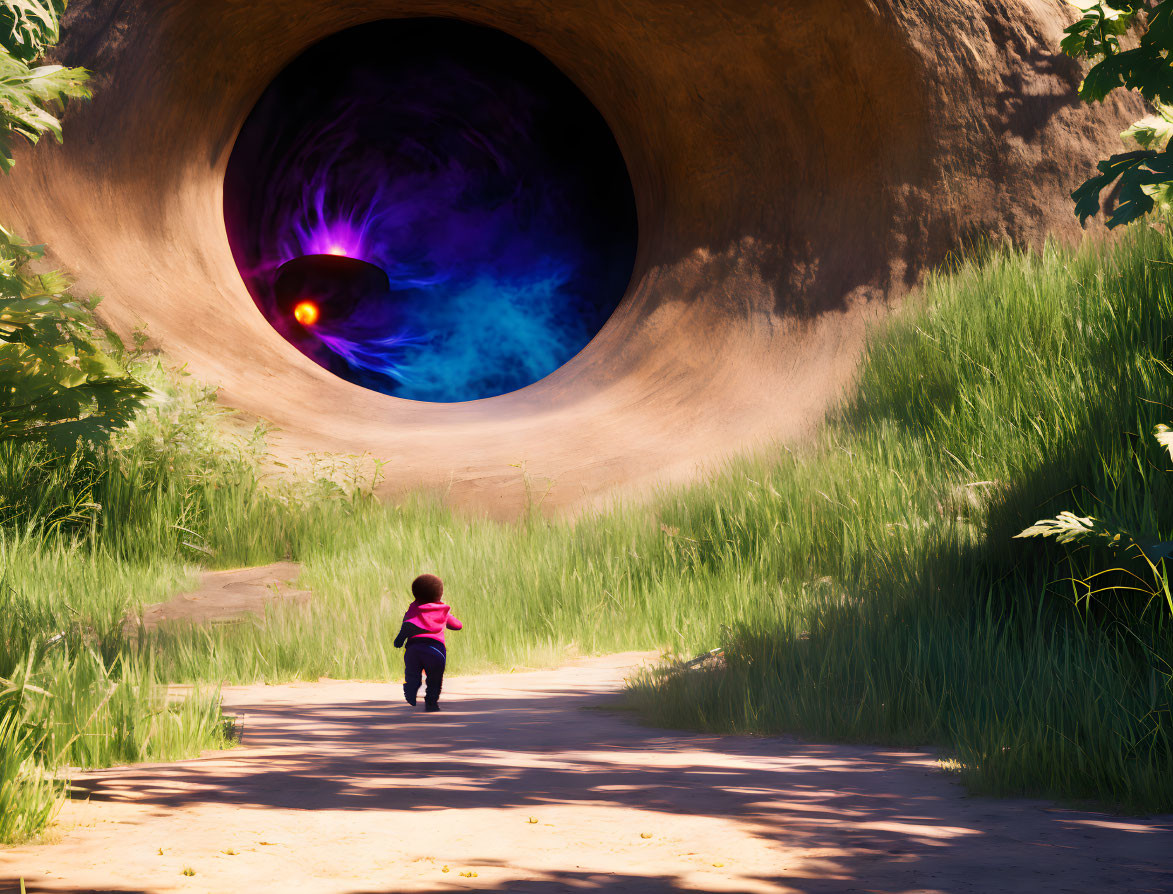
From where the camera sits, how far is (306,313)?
11672 millimetres

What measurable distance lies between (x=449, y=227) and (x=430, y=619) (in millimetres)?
8476

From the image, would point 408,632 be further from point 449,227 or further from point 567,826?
point 449,227

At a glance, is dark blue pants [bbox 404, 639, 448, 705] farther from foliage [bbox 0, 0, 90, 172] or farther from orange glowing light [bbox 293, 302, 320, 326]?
orange glowing light [bbox 293, 302, 320, 326]

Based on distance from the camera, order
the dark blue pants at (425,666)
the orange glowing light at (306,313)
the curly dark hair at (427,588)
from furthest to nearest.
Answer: the orange glowing light at (306,313), the curly dark hair at (427,588), the dark blue pants at (425,666)

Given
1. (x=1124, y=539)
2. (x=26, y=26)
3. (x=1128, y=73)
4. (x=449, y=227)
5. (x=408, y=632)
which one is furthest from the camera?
(x=449, y=227)

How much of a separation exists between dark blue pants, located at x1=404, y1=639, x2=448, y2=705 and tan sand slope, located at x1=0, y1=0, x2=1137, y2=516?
3.78m

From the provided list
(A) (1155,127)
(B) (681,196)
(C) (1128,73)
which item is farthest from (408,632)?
(B) (681,196)

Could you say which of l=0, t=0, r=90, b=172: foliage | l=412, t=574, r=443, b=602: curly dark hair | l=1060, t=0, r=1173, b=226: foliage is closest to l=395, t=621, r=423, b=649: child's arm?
l=412, t=574, r=443, b=602: curly dark hair

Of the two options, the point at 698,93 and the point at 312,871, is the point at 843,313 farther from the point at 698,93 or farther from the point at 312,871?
the point at 312,871

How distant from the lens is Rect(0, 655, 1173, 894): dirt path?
1.90m

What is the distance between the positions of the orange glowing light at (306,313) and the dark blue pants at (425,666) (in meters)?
8.11

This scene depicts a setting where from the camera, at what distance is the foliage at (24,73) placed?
367cm

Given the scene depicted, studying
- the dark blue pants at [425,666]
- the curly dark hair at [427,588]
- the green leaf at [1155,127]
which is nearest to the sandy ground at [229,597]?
the curly dark hair at [427,588]

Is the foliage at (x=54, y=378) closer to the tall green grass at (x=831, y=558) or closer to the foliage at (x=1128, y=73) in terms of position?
the tall green grass at (x=831, y=558)
